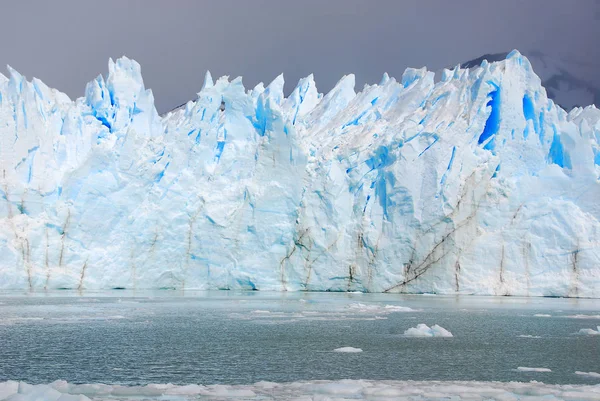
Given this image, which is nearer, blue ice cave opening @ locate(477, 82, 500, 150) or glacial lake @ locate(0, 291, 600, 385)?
glacial lake @ locate(0, 291, 600, 385)

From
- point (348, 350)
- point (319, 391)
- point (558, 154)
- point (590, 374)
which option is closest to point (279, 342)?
point (348, 350)

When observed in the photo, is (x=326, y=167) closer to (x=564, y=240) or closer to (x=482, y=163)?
(x=482, y=163)

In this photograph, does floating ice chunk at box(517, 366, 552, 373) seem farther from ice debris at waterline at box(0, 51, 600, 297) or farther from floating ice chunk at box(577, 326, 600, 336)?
ice debris at waterline at box(0, 51, 600, 297)

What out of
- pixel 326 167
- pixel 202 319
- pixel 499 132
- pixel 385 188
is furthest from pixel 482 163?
pixel 202 319

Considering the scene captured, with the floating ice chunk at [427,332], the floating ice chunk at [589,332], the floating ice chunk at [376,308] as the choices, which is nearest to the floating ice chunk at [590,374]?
the floating ice chunk at [427,332]

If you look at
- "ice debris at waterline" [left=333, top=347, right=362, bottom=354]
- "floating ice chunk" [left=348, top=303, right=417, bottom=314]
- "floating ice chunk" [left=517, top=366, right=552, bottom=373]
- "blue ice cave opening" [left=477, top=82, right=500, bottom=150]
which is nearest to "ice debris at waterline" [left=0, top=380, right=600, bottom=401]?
"floating ice chunk" [left=517, top=366, right=552, bottom=373]

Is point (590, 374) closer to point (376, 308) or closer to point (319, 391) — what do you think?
point (319, 391)
